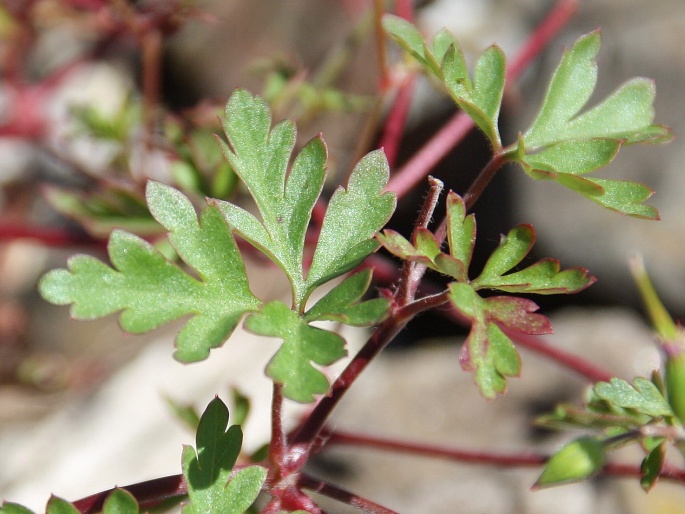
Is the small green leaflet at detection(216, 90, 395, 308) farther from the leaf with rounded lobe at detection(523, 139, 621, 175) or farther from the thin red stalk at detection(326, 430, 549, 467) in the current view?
the thin red stalk at detection(326, 430, 549, 467)

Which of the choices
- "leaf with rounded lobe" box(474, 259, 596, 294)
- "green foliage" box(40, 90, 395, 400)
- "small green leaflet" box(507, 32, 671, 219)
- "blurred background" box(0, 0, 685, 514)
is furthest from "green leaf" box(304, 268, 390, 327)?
"blurred background" box(0, 0, 685, 514)

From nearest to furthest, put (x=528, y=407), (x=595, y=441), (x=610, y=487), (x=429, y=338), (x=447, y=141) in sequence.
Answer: (x=595, y=441)
(x=447, y=141)
(x=610, y=487)
(x=528, y=407)
(x=429, y=338)

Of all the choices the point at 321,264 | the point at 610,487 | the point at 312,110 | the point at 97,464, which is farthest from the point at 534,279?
the point at 97,464

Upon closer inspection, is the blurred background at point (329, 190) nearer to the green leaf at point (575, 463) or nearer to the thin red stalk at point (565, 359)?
the thin red stalk at point (565, 359)

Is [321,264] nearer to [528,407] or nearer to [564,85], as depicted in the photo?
[564,85]

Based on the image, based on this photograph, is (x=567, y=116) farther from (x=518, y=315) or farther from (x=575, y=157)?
(x=518, y=315)
